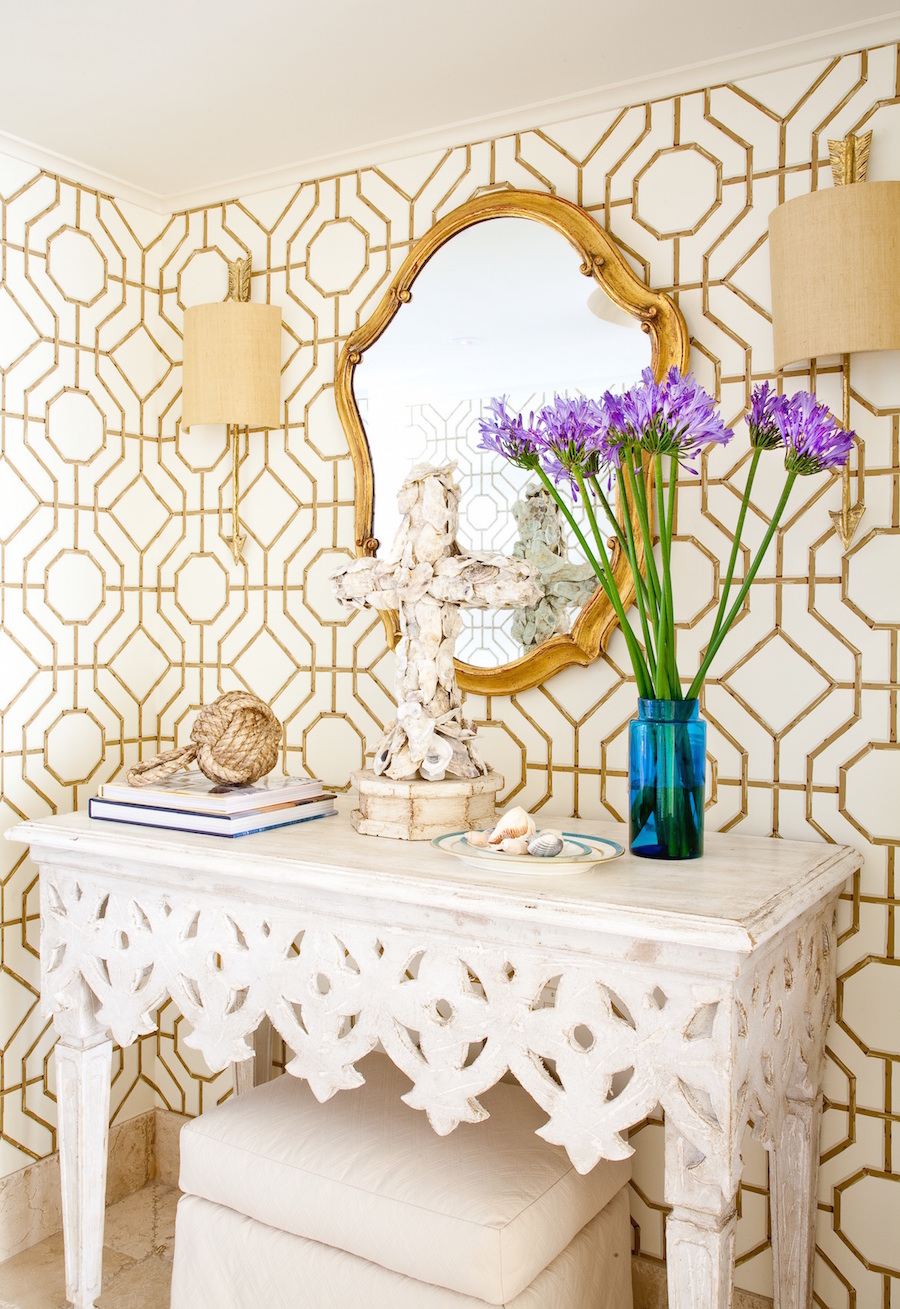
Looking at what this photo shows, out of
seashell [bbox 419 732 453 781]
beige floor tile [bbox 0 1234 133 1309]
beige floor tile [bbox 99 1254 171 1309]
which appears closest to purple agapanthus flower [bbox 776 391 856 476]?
seashell [bbox 419 732 453 781]

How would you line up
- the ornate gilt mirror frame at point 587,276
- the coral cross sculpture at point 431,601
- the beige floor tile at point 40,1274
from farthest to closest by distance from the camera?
the beige floor tile at point 40,1274, the ornate gilt mirror frame at point 587,276, the coral cross sculpture at point 431,601

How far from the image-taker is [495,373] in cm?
213

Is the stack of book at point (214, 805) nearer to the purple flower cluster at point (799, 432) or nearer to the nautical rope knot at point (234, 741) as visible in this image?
the nautical rope knot at point (234, 741)

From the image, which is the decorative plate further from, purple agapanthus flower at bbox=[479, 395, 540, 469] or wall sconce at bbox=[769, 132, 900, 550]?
wall sconce at bbox=[769, 132, 900, 550]

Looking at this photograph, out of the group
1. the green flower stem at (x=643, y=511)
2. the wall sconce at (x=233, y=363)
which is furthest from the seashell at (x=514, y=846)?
the wall sconce at (x=233, y=363)

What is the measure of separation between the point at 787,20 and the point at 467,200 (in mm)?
694

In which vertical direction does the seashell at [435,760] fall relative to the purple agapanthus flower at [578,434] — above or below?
below

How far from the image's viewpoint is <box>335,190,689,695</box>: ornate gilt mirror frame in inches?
77.5

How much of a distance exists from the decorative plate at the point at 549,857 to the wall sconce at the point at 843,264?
884mm

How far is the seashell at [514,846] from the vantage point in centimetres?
157

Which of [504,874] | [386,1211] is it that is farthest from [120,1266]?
[504,874]

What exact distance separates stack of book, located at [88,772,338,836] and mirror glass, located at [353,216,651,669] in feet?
1.51

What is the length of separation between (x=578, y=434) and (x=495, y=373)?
0.61m

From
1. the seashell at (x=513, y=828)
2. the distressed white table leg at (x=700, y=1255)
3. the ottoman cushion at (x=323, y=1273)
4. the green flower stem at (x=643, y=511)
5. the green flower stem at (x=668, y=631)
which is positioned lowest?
the ottoman cushion at (x=323, y=1273)
